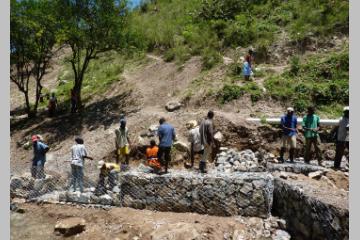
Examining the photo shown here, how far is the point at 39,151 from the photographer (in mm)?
11562

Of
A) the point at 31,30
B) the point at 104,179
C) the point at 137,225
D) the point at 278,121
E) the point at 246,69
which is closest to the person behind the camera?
the point at 137,225

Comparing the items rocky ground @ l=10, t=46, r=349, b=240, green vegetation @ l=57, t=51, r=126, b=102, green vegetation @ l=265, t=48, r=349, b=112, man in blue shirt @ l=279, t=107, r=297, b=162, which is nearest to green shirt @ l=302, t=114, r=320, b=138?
man in blue shirt @ l=279, t=107, r=297, b=162

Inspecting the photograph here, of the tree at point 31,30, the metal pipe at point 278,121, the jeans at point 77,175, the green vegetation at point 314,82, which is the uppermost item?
the tree at point 31,30

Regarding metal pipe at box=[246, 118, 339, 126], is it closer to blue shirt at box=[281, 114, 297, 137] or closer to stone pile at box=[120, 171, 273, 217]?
blue shirt at box=[281, 114, 297, 137]

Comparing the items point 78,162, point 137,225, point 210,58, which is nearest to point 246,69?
point 210,58

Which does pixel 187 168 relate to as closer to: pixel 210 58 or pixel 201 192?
pixel 201 192

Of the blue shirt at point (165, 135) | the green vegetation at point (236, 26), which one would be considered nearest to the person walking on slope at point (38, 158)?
the blue shirt at point (165, 135)

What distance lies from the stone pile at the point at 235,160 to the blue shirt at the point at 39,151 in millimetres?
5325

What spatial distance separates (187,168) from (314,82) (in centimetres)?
712

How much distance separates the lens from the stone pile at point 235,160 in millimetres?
11812

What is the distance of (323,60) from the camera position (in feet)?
55.8

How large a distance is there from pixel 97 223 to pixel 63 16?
1228 cm

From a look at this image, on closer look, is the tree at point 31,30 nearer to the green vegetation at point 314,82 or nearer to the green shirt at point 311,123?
the green vegetation at point 314,82

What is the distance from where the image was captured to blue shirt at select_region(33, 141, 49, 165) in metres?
11.5
